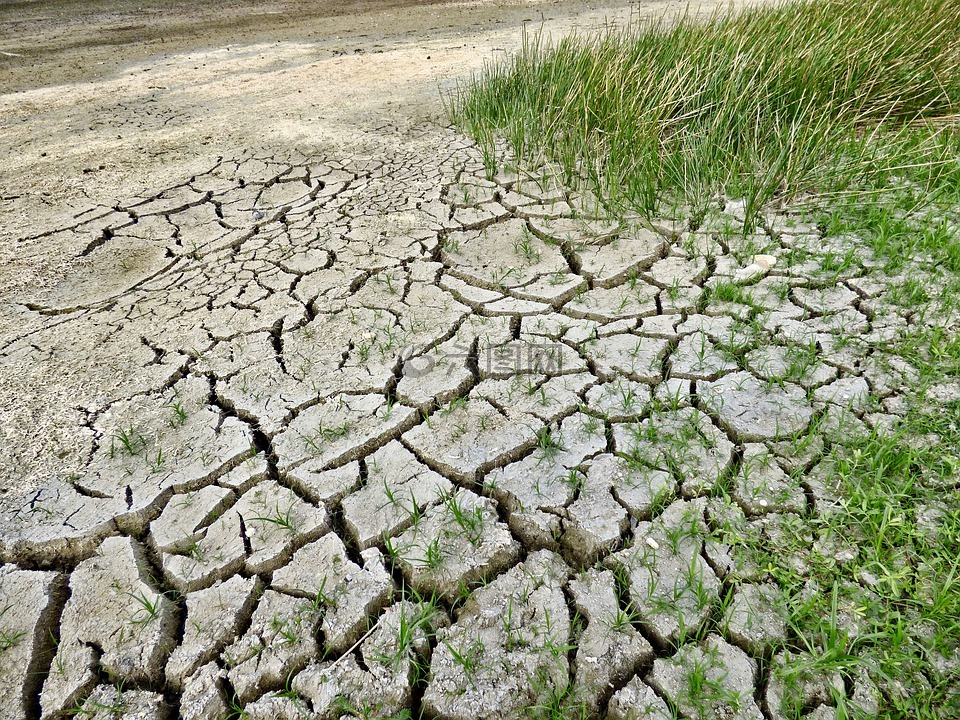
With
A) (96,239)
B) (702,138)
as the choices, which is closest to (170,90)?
(96,239)

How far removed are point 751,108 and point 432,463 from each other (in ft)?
8.55

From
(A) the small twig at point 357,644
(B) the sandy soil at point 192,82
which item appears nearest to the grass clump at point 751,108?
(B) the sandy soil at point 192,82

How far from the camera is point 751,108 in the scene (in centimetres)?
333

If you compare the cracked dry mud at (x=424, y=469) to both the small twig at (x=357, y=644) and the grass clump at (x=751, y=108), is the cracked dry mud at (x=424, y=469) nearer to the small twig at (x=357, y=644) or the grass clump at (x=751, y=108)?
the small twig at (x=357, y=644)

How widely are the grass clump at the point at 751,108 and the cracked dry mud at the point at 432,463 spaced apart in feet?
1.21

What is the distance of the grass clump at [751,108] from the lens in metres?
3.12

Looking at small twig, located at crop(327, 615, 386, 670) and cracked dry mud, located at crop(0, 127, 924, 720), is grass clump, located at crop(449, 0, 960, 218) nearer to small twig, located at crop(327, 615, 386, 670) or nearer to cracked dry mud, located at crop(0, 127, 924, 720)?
cracked dry mud, located at crop(0, 127, 924, 720)

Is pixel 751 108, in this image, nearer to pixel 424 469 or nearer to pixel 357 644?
pixel 424 469

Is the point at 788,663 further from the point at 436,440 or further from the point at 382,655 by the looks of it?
the point at 436,440

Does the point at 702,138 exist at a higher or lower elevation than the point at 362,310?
higher

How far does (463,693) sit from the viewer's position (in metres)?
1.38

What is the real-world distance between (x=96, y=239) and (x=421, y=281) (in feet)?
5.73

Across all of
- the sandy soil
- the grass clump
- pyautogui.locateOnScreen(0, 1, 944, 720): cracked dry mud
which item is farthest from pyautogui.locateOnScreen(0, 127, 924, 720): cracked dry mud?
the sandy soil

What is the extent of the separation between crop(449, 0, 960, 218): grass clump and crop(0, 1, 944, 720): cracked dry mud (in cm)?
37
